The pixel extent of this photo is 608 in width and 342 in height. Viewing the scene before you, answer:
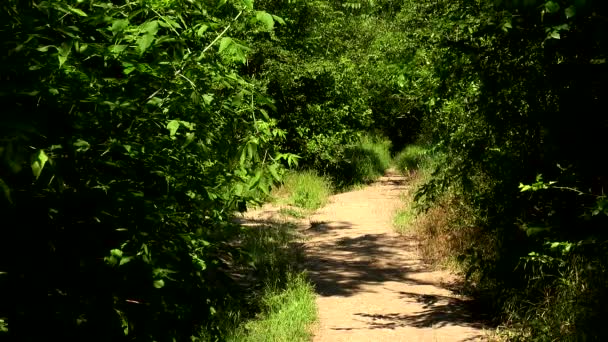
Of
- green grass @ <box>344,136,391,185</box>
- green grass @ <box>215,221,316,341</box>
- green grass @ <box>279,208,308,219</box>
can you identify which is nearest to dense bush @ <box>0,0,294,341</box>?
green grass @ <box>215,221,316,341</box>

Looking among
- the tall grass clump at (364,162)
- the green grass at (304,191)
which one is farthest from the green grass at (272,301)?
the tall grass clump at (364,162)

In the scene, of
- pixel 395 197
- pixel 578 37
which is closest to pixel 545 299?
pixel 578 37

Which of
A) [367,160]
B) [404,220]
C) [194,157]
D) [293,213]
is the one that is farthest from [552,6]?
[367,160]

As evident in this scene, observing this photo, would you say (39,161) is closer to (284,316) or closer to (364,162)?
(284,316)

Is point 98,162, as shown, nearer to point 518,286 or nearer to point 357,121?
point 518,286

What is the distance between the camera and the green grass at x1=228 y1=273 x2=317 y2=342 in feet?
19.9

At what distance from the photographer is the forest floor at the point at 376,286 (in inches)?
255

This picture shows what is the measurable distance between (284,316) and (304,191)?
8950 mm

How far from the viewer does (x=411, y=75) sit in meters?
6.65

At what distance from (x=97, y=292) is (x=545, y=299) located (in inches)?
148

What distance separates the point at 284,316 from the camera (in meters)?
6.64

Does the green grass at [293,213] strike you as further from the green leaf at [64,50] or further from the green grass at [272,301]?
the green leaf at [64,50]

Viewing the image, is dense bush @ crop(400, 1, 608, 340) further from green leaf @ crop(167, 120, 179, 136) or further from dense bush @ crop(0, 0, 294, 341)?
green leaf @ crop(167, 120, 179, 136)

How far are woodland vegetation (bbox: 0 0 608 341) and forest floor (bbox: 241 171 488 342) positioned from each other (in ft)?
2.02
